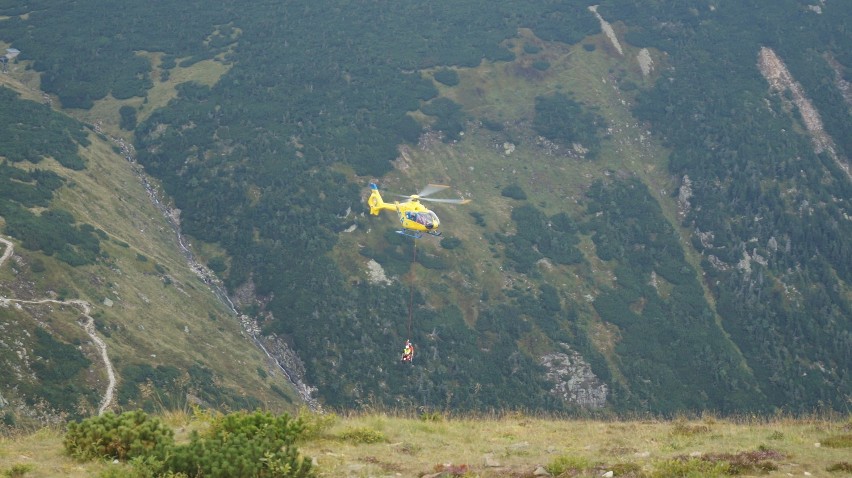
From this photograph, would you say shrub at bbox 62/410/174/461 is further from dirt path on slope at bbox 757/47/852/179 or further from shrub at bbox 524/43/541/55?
dirt path on slope at bbox 757/47/852/179

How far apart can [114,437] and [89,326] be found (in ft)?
157

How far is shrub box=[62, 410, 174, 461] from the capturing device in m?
20.0

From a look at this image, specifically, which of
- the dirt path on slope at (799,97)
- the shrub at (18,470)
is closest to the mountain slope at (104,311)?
the shrub at (18,470)

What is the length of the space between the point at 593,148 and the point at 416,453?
93682 millimetres

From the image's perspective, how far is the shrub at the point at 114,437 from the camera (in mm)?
20031

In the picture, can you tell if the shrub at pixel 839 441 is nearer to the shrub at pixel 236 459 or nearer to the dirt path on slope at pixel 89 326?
the shrub at pixel 236 459

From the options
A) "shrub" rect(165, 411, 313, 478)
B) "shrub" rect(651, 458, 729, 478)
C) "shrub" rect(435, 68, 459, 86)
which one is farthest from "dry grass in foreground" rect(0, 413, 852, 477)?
"shrub" rect(435, 68, 459, 86)

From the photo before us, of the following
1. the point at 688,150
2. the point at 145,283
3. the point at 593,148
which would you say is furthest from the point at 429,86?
the point at 145,283

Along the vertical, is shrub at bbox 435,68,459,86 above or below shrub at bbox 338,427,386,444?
below

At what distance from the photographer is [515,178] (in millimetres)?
106062

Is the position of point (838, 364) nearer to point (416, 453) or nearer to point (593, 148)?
point (593, 148)

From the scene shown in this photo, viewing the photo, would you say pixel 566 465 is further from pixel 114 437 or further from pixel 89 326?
pixel 89 326

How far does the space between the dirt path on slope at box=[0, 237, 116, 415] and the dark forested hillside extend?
21.5 m

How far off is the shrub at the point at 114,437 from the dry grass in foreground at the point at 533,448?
38cm
